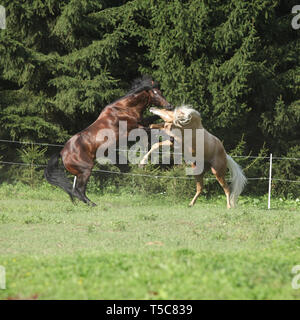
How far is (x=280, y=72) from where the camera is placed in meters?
15.6

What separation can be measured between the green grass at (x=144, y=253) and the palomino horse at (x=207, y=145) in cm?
120

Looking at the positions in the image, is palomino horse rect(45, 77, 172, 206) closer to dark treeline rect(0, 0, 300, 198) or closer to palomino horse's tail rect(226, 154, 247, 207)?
palomino horse's tail rect(226, 154, 247, 207)

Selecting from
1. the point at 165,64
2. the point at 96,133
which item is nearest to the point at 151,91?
the point at 96,133

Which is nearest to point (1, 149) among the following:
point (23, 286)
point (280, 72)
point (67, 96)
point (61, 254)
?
point (67, 96)

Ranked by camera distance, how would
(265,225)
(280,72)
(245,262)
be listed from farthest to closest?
(280,72), (265,225), (245,262)

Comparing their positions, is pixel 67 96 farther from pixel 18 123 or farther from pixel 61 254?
pixel 61 254

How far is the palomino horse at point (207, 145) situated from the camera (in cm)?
945

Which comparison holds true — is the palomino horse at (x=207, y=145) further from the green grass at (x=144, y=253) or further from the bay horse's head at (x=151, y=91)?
the green grass at (x=144, y=253)

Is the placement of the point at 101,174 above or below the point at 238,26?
below

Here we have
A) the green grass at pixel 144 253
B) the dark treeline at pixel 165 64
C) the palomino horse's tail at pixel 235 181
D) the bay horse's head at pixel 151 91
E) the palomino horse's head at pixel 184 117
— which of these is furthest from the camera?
the dark treeline at pixel 165 64

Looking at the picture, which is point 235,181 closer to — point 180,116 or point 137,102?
point 180,116

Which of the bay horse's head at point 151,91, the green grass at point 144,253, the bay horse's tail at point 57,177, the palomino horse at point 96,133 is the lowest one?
the green grass at point 144,253

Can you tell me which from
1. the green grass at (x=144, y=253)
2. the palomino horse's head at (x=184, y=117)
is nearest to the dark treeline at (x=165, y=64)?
the palomino horse's head at (x=184, y=117)
